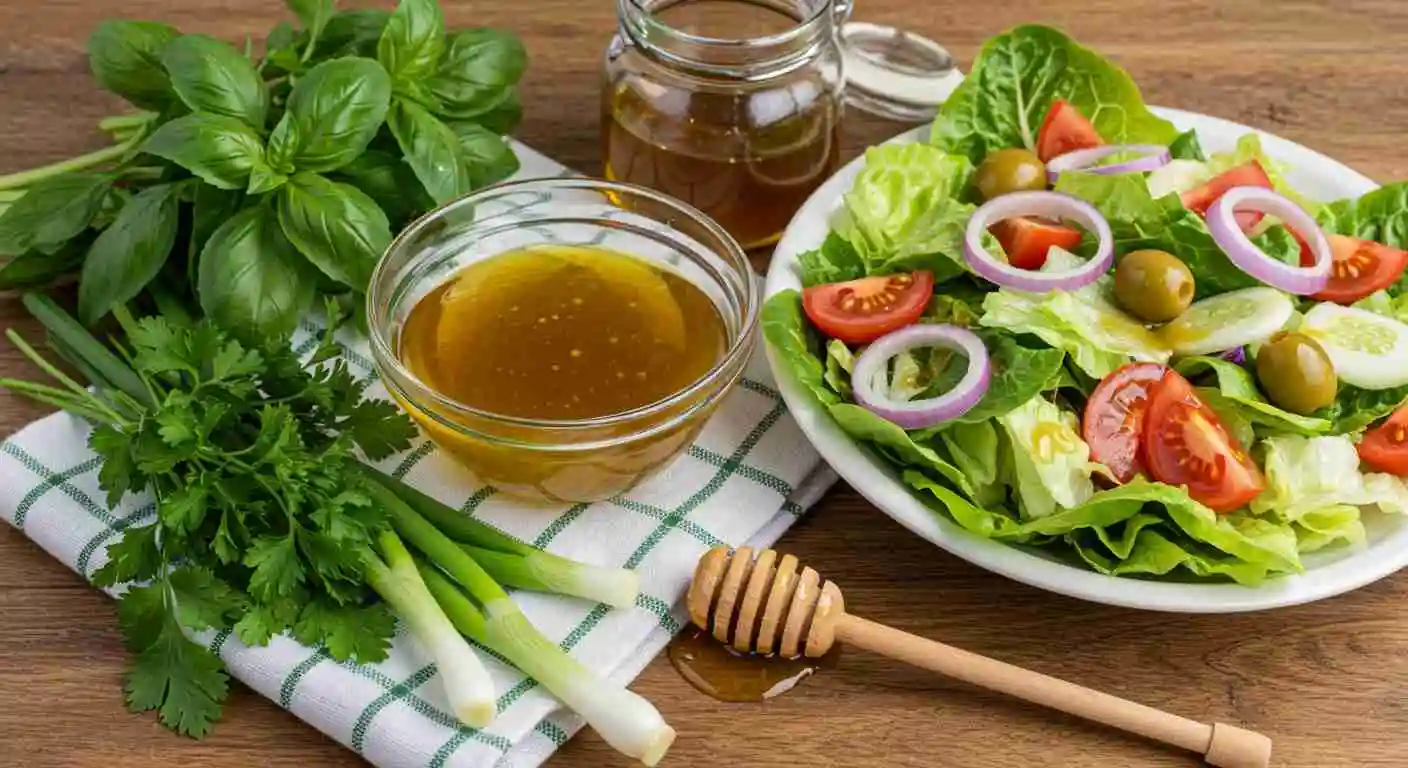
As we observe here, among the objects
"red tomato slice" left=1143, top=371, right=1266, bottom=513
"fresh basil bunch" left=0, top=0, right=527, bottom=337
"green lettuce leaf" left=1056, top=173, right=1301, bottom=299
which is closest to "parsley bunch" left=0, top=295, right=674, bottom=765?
"fresh basil bunch" left=0, top=0, right=527, bottom=337

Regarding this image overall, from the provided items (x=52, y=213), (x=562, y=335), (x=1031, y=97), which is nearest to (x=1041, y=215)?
(x=1031, y=97)

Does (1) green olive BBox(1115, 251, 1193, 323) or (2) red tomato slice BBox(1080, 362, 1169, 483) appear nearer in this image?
(2) red tomato slice BBox(1080, 362, 1169, 483)

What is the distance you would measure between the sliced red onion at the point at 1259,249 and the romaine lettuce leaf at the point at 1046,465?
443 mm

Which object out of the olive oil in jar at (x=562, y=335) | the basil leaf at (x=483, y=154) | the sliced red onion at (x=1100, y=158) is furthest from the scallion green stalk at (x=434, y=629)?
the sliced red onion at (x=1100, y=158)

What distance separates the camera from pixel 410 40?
105 inches

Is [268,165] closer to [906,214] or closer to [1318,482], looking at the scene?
[906,214]

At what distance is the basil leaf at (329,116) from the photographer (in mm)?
2480

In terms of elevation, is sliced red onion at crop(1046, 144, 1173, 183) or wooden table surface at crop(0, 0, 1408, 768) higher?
sliced red onion at crop(1046, 144, 1173, 183)

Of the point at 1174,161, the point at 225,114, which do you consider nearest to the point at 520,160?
the point at 225,114

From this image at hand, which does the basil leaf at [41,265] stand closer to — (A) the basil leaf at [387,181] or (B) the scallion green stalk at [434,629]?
(A) the basil leaf at [387,181]

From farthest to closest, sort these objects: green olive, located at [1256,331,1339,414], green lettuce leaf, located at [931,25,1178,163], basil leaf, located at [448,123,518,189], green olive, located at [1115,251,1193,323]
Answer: green lettuce leaf, located at [931,25,1178,163] < basil leaf, located at [448,123,518,189] < green olive, located at [1115,251,1193,323] < green olive, located at [1256,331,1339,414]

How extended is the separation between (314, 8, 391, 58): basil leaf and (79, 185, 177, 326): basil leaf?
1.35 ft

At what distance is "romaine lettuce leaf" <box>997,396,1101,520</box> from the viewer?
2211 millimetres

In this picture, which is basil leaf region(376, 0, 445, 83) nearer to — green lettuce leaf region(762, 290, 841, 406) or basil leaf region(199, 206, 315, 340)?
basil leaf region(199, 206, 315, 340)
